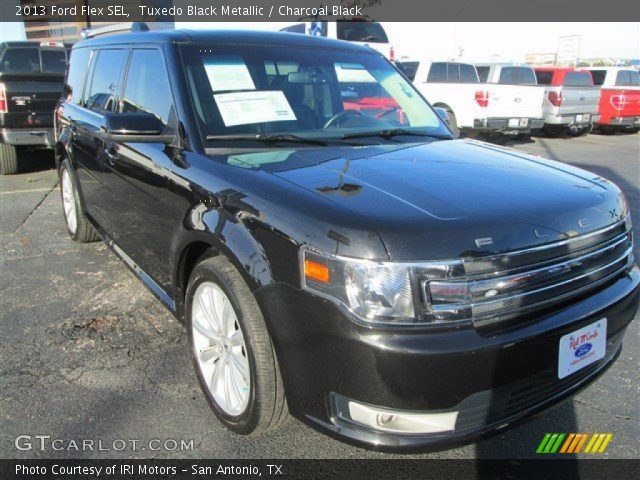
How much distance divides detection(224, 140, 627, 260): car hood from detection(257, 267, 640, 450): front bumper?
0.31m

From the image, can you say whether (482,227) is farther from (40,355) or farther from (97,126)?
(97,126)

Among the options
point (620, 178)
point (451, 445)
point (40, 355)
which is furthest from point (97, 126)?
point (620, 178)

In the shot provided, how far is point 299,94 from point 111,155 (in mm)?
1457

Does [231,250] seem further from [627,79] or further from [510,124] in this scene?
[627,79]

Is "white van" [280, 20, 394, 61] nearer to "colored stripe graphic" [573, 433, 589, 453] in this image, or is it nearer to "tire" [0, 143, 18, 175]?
"tire" [0, 143, 18, 175]

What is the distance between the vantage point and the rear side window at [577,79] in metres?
14.6

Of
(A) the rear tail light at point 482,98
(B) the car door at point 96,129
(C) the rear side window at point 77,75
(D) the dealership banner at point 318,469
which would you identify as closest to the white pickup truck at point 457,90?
(A) the rear tail light at point 482,98

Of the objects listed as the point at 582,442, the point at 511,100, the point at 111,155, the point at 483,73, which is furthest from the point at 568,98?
the point at 582,442

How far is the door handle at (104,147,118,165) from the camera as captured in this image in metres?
3.76

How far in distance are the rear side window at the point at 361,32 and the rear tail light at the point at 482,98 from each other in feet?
13.5

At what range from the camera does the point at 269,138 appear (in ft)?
9.87

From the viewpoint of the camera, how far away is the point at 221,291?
2564 mm

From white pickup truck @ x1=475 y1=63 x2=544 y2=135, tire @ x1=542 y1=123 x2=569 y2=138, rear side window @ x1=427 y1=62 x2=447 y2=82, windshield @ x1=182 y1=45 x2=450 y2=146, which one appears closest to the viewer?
windshield @ x1=182 y1=45 x2=450 y2=146

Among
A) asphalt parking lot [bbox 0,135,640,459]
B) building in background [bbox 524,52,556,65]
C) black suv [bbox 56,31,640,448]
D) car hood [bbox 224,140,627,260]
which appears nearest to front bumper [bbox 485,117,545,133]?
asphalt parking lot [bbox 0,135,640,459]
